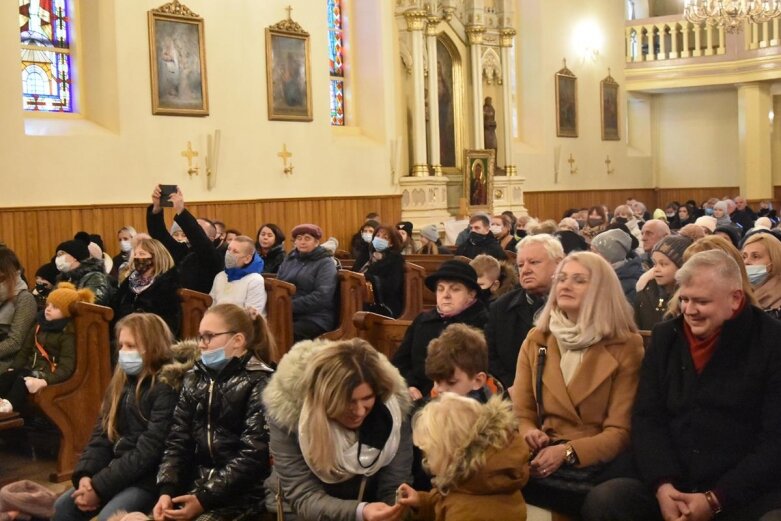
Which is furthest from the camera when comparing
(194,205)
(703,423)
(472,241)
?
(194,205)

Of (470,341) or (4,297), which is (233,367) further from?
(4,297)

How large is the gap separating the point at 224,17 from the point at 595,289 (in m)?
11.6

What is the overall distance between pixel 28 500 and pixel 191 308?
331cm

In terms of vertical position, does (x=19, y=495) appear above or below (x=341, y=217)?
below

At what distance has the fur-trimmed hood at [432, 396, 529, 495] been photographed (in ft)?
11.0

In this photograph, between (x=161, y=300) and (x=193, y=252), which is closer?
(x=161, y=300)

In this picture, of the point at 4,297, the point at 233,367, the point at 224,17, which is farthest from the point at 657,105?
the point at 233,367

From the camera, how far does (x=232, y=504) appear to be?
426cm

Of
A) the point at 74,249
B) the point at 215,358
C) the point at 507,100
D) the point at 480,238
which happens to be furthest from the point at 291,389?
the point at 507,100

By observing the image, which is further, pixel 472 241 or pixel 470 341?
pixel 472 241

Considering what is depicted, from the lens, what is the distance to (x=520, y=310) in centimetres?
505

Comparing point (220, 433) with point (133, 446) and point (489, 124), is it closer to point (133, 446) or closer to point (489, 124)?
point (133, 446)

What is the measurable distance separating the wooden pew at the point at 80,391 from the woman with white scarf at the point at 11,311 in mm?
355

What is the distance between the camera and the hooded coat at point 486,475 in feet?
11.0
